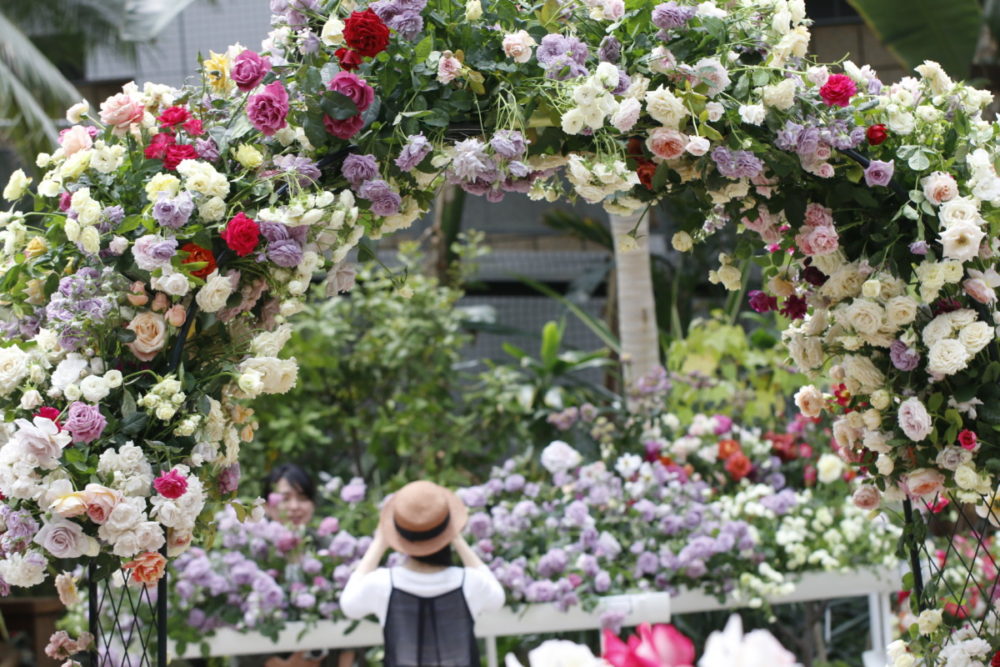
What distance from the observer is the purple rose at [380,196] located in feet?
7.02

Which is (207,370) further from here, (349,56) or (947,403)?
(947,403)

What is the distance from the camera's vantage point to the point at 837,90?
7.15ft

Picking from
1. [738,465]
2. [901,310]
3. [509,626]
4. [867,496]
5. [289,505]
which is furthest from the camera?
[738,465]

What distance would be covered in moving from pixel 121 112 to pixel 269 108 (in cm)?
35

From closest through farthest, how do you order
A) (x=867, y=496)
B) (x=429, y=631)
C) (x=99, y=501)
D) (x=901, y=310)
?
(x=99, y=501), (x=901, y=310), (x=867, y=496), (x=429, y=631)

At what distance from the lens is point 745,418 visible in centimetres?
497

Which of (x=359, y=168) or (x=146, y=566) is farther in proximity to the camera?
(x=359, y=168)

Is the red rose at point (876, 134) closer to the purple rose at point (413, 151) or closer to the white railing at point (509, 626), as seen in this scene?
the purple rose at point (413, 151)

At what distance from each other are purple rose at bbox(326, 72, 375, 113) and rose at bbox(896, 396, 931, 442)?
49.8 inches

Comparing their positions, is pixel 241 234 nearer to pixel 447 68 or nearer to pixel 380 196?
pixel 380 196

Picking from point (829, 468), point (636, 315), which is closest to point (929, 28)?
point (636, 315)

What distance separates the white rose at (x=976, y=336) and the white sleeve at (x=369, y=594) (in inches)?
76.8

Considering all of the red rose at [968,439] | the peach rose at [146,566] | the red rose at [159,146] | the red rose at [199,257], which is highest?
the red rose at [159,146]

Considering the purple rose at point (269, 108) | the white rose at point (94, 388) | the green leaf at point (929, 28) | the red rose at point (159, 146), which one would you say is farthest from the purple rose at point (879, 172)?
the green leaf at point (929, 28)
